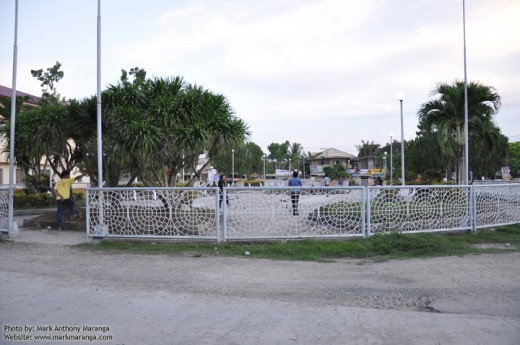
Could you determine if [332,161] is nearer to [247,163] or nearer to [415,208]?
[247,163]

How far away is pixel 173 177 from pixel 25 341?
8.57 meters

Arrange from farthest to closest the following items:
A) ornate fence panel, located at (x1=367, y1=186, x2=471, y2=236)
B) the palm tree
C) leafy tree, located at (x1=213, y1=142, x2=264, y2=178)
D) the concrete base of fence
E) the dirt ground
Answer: leafy tree, located at (x1=213, y1=142, x2=264, y2=178), the palm tree, the concrete base of fence, ornate fence panel, located at (x1=367, y1=186, x2=471, y2=236), the dirt ground

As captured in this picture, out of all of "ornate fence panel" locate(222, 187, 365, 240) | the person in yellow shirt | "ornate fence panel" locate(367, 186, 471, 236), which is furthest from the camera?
the person in yellow shirt

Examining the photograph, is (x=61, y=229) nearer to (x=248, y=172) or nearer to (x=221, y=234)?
(x=221, y=234)

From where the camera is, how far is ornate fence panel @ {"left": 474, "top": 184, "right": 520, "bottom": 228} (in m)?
10.4

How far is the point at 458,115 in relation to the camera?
→ 1636cm

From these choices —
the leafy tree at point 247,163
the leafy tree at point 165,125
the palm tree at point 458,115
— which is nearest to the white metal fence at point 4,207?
the leafy tree at point 165,125

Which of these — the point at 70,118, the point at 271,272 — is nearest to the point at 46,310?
the point at 271,272

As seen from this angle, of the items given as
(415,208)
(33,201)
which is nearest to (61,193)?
(415,208)

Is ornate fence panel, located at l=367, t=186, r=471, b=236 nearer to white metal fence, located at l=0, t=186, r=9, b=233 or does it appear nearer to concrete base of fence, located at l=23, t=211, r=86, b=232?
concrete base of fence, located at l=23, t=211, r=86, b=232

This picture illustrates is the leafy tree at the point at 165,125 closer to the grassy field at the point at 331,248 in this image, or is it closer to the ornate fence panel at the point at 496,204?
the grassy field at the point at 331,248

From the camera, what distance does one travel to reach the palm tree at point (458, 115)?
1584cm

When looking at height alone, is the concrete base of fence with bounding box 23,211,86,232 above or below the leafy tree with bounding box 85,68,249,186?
below

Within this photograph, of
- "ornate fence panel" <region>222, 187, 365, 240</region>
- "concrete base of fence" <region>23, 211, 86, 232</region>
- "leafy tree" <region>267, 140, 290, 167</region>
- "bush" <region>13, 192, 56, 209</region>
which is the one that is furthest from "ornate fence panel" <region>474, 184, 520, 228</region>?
"leafy tree" <region>267, 140, 290, 167</region>
